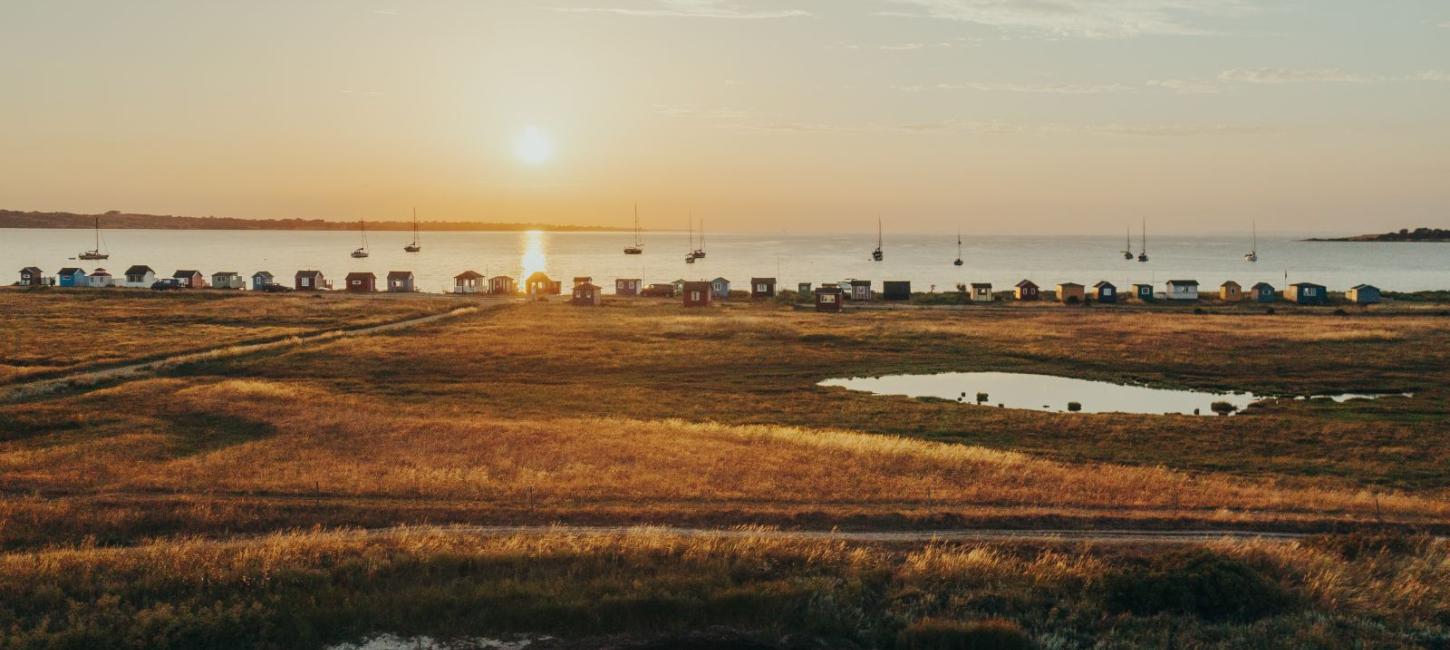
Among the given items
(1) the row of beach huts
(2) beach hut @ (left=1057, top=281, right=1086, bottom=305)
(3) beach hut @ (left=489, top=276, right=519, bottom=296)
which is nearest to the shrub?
(1) the row of beach huts

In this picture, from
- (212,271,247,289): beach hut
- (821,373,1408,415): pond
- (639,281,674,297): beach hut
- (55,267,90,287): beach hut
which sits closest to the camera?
(821,373,1408,415): pond

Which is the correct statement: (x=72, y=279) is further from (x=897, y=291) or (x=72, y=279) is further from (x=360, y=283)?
(x=897, y=291)

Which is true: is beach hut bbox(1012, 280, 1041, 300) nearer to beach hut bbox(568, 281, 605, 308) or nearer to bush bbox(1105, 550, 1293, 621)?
beach hut bbox(568, 281, 605, 308)

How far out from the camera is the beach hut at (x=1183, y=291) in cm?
11938

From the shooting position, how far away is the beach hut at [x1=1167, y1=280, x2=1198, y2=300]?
119 m

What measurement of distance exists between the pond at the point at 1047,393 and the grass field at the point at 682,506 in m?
2.58

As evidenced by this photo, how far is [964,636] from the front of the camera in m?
15.2

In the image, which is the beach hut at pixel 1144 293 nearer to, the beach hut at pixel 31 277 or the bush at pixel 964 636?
the bush at pixel 964 636

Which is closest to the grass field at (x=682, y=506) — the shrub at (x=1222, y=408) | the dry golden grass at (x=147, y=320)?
the shrub at (x=1222, y=408)

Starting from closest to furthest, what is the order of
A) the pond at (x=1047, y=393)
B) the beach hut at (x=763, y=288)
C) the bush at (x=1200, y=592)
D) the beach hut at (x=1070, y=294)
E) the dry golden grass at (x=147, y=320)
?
1. the bush at (x=1200, y=592)
2. the pond at (x=1047, y=393)
3. the dry golden grass at (x=147, y=320)
4. the beach hut at (x=1070, y=294)
5. the beach hut at (x=763, y=288)

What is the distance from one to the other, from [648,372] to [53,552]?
42.5 meters

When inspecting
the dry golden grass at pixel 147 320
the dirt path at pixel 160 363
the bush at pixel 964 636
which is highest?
the dry golden grass at pixel 147 320

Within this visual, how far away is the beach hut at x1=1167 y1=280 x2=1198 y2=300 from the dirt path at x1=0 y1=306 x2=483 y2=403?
88.0 m

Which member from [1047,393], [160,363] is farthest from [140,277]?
[1047,393]
